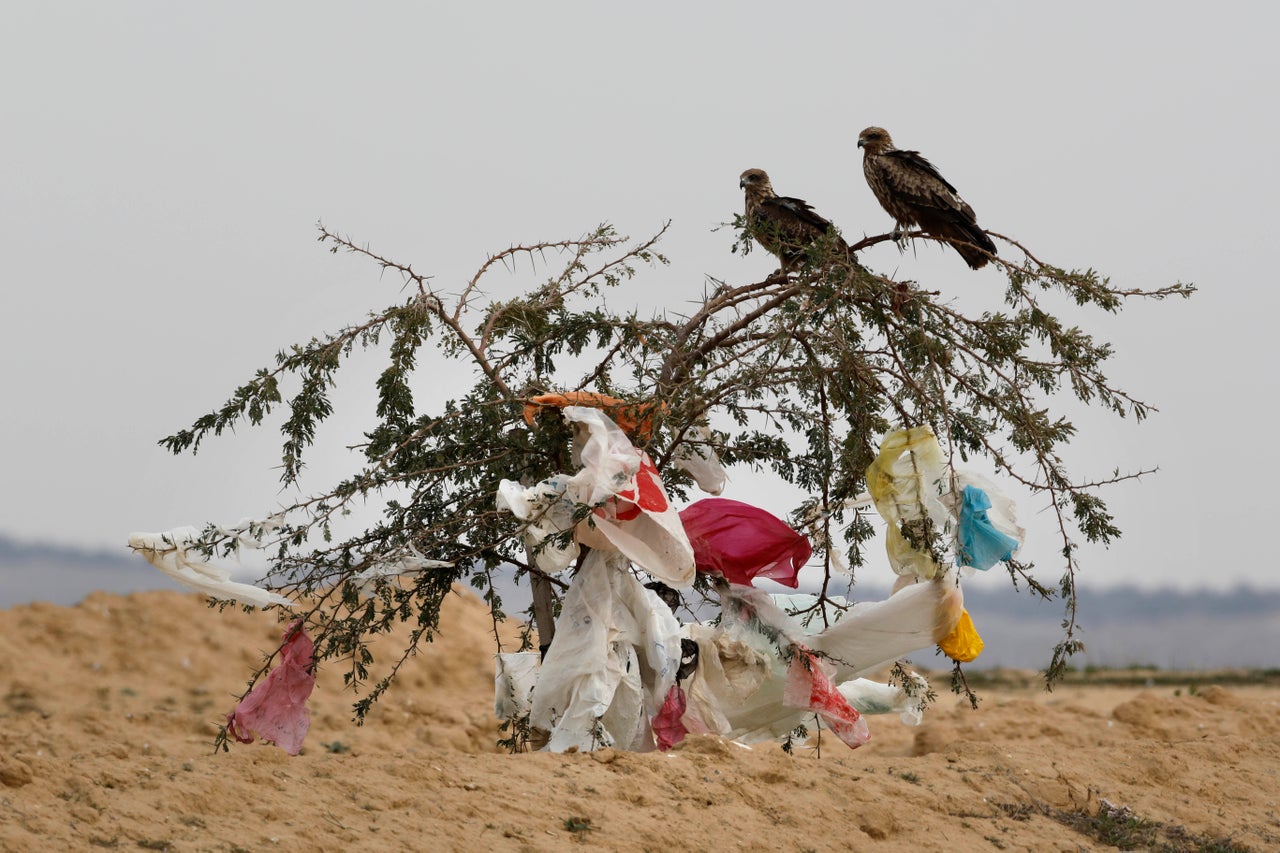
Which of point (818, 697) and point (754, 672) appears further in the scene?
point (754, 672)

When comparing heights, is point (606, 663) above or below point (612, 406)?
below

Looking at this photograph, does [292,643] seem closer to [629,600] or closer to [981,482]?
[629,600]

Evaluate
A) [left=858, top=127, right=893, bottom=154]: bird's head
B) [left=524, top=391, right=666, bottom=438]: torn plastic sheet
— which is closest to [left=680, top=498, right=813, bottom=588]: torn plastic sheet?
[left=524, top=391, right=666, bottom=438]: torn plastic sheet

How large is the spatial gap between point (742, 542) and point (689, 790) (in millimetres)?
1200

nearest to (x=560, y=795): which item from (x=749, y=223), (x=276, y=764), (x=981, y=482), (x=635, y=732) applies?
(x=635, y=732)

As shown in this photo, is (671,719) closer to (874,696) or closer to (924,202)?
(874,696)

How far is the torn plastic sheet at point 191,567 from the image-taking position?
515cm

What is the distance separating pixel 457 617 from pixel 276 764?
7.06m

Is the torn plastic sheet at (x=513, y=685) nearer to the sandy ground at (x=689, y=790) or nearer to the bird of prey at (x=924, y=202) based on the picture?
the sandy ground at (x=689, y=790)

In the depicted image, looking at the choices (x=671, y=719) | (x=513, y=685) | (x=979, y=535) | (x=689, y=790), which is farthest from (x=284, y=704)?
(x=979, y=535)

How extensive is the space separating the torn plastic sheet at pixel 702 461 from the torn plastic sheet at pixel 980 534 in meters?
1.23

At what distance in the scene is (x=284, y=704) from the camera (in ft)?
18.1

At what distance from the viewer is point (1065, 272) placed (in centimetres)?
517

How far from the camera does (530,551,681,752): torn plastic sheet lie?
5.11 m
